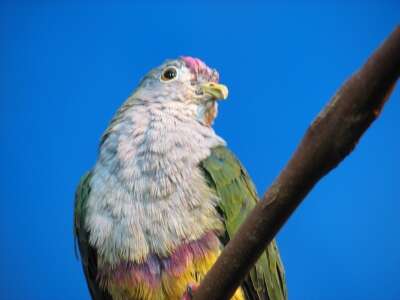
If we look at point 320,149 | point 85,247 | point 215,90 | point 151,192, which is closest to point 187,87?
point 215,90

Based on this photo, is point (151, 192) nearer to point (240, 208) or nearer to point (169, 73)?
point (240, 208)

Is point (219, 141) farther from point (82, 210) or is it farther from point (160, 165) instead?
point (82, 210)

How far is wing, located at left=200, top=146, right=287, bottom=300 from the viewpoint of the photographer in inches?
90.5

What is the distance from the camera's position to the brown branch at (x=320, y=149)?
119 cm

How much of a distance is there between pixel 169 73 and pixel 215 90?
0.29 meters

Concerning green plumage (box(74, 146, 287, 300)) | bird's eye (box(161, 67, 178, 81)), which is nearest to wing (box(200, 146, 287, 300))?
green plumage (box(74, 146, 287, 300))

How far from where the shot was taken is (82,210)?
2514mm

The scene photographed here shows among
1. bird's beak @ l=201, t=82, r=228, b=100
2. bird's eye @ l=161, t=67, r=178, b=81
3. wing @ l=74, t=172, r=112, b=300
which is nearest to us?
wing @ l=74, t=172, r=112, b=300

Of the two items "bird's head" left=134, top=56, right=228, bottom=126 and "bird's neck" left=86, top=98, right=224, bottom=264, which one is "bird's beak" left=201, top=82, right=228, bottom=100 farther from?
"bird's neck" left=86, top=98, right=224, bottom=264

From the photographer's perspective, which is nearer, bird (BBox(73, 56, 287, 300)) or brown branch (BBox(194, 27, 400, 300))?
brown branch (BBox(194, 27, 400, 300))

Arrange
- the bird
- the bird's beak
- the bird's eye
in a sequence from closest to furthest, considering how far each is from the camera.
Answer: the bird, the bird's beak, the bird's eye

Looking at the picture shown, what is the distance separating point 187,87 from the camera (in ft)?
9.09

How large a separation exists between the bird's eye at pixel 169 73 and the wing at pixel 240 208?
513mm

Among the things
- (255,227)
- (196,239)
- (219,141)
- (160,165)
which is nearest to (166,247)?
(196,239)
